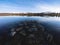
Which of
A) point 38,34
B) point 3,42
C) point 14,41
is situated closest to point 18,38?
point 14,41

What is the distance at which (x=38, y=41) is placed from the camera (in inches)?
414

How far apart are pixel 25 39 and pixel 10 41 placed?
1.38 m

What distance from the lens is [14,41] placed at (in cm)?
1045

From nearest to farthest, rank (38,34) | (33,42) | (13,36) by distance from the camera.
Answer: (33,42), (13,36), (38,34)

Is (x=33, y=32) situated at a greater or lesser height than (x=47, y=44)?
greater

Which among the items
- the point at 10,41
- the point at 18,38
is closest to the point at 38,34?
the point at 18,38

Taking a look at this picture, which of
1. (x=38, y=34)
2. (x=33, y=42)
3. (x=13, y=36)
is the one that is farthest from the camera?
(x=38, y=34)

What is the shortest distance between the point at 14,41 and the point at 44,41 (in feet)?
8.98

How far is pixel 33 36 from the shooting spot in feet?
36.7

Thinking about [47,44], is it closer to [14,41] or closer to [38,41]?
[38,41]

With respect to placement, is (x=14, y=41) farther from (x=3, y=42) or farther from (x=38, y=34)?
(x=38, y=34)

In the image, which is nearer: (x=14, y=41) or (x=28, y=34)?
(x=14, y=41)

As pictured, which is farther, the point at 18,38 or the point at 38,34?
the point at 38,34

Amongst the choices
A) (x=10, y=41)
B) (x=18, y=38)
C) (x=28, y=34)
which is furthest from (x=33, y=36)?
(x=10, y=41)
